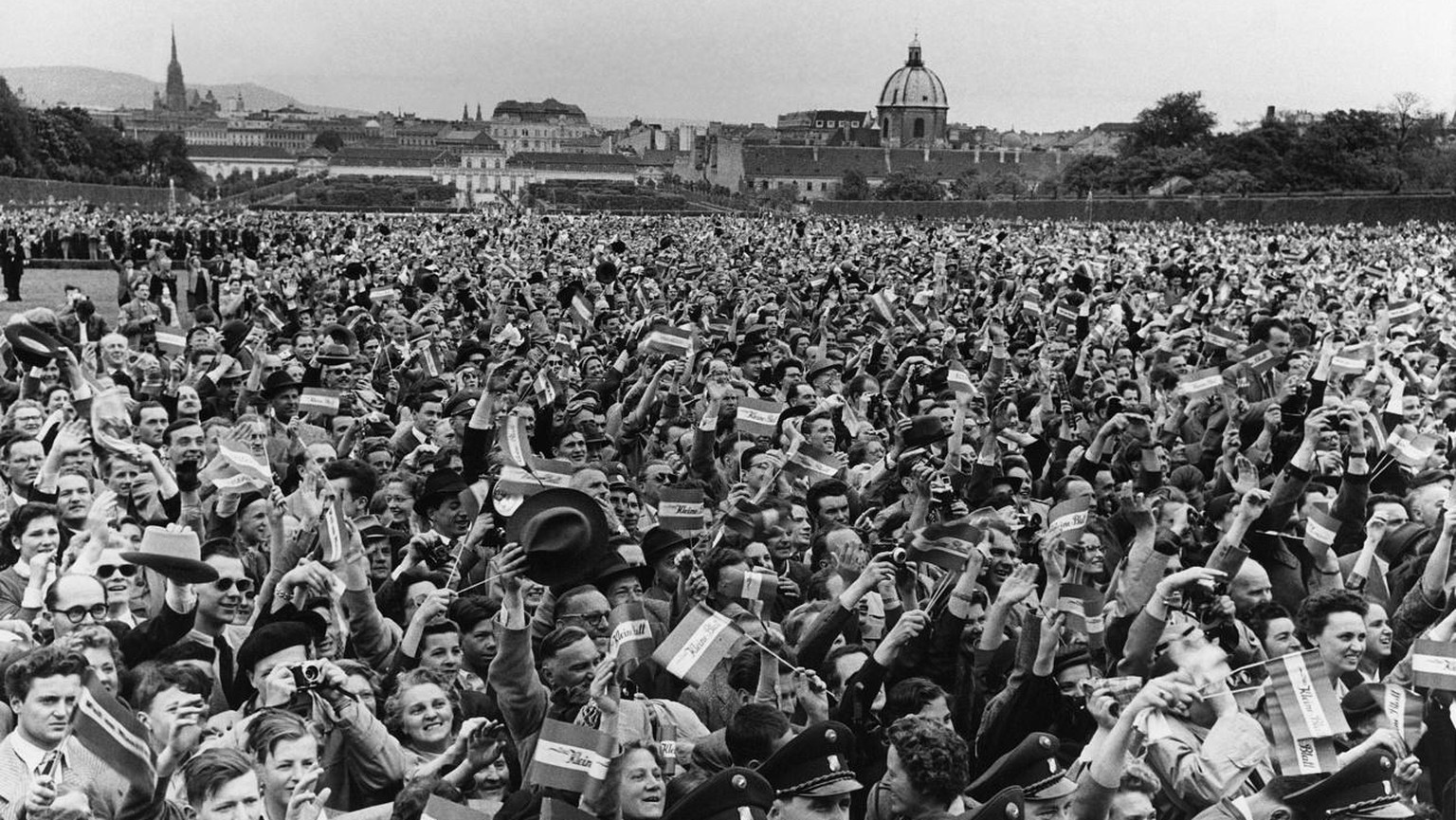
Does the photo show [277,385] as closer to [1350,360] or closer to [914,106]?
[1350,360]

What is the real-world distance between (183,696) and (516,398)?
187 inches

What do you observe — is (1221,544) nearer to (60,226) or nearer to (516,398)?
(516,398)

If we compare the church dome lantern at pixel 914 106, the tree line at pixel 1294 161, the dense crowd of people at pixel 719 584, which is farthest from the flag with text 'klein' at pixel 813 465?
the church dome lantern at pixel 914 106

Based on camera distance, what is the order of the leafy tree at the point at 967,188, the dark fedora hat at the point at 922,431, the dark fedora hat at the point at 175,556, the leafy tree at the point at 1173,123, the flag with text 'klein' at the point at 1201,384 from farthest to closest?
the leafy tree at the point at 967,188 < the leafy tree at the point at 1173,123 < the flag with text 'klein' at the point at 1201,384 < the dark fedora hat at the point at 922,431 < the dark fedora hat at the point at 175,556

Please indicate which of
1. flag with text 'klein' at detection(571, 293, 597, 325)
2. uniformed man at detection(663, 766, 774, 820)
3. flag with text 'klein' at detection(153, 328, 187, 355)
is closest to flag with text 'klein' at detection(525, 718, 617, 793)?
uniformed man at detection(663, 766, 774, 820)

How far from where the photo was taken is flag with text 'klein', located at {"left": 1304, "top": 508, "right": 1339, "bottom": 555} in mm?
7297

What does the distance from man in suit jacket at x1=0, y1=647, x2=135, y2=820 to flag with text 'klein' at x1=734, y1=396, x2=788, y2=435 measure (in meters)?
5.37

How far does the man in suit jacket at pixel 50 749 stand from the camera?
4441 mm

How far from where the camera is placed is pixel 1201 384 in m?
10.9

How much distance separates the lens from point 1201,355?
13.7 m

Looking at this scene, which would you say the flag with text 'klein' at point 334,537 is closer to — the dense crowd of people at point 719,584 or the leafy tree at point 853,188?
the dense crowd of people at point 719,584

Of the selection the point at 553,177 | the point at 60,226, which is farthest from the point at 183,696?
the point at 553,177

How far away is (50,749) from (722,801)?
1.86 metres

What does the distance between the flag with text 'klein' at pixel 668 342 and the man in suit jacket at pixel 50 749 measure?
804cm
